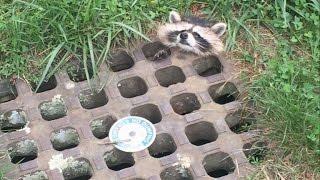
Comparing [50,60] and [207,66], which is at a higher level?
[50,60]

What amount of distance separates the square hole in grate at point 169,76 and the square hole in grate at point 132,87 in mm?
99

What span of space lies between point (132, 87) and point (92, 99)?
209 mm

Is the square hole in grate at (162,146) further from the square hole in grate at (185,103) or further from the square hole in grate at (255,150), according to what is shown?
the square hole in grate at (255,150)

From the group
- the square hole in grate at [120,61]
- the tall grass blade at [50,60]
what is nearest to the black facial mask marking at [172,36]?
the square hole in grate at [120,61]

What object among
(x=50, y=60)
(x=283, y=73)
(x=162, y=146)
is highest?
(x=50, y=60)

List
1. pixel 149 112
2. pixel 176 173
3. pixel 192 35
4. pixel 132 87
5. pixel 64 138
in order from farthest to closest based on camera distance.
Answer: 1. pixel 192 35
2. pixel 132 87
3. pixel 149 112
4. pixel 64 138
5. pixel 176 173

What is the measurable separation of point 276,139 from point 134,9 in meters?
1.00

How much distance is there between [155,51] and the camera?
3350 mm

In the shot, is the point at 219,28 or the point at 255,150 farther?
the point at 219,28

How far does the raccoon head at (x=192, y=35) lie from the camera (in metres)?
3.29

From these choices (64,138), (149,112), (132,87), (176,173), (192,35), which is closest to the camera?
(176,173)

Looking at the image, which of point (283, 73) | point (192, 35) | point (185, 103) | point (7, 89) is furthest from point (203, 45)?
point (7, 89)

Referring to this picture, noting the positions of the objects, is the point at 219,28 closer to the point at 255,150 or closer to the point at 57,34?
the point at 255,150

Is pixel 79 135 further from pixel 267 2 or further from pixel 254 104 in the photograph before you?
pixel 267 2
